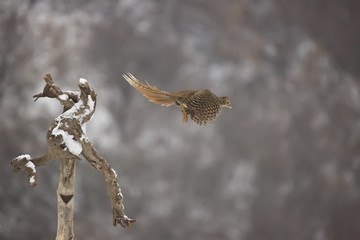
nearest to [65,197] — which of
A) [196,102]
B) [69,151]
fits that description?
[69,151]

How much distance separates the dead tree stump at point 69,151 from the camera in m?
1.62

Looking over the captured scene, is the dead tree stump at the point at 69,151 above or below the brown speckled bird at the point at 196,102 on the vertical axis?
below

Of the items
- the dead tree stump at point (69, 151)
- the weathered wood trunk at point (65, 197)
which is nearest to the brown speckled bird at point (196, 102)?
the dead tree stump at point (69, 151)

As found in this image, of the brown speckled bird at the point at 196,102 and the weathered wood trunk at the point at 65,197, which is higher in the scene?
the brown speckled bird at the point at 196,102

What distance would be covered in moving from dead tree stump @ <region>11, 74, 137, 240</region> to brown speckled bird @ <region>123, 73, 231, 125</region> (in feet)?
0.73

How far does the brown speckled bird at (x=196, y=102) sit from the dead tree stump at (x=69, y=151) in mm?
223

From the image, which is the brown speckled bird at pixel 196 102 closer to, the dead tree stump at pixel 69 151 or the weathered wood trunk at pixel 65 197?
the dead tree stump at pixel 69 151

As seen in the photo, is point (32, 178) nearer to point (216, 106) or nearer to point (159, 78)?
point (216, 106)

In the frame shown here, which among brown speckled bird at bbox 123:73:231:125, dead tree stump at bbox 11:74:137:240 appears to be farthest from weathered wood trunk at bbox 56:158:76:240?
brown speckled bird at bbox 123:73:231:125

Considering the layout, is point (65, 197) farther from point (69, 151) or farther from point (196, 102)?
point (196, 102)

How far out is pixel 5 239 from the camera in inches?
131

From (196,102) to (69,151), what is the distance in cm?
47

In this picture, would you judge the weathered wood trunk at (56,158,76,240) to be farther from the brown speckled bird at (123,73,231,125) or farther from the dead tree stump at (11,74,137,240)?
the brown speckled bird at (123,73,231,125)

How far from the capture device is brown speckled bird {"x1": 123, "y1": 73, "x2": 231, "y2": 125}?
1686 millimetres
